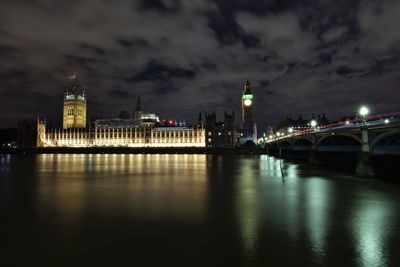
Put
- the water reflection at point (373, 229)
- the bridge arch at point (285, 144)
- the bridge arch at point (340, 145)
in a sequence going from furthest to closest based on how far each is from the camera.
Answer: the bridge arch at point (285, 144)
the bridge arch at point (340, 145)
the water reflection at point (373, 229)

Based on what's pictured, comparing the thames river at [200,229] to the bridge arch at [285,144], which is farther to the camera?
the bridge arch at [285,144]

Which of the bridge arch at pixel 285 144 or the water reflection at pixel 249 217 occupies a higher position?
the bridge arch at pixel 285 144

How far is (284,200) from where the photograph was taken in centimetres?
2559

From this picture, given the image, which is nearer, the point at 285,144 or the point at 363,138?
the point at 363,138

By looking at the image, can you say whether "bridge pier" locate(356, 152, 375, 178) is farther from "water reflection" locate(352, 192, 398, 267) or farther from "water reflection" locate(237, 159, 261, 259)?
"water reflection" locate(237, 159, 261, 259)

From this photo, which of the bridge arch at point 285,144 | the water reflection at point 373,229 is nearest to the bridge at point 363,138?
the bridge arch at point 285,144

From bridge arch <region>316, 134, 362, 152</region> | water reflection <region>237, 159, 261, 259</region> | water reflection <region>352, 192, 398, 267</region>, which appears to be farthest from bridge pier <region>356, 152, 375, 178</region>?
bridge arch <region>316, 134, 362, 152</region>

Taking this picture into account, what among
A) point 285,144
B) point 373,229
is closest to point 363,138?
point 373,229

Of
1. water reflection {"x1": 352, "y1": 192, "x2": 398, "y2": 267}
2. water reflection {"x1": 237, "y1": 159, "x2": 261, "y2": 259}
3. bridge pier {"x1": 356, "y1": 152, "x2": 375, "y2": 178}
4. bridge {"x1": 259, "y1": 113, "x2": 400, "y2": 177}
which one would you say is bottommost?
water reflection {"x1": 352, "y1": 192, "x2": 398, "y2": 267}

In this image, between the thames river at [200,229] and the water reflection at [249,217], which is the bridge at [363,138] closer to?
the thames river at [200,229]

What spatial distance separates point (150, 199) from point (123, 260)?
44.3ft

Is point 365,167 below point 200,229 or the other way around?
the other way around

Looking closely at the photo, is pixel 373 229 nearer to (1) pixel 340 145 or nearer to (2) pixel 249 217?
(2) pixel 249 217

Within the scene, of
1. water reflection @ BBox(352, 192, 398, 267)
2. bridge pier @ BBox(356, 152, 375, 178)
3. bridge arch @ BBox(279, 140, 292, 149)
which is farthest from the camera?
bridge arch @ BBox(279, 140, 292, 149)
